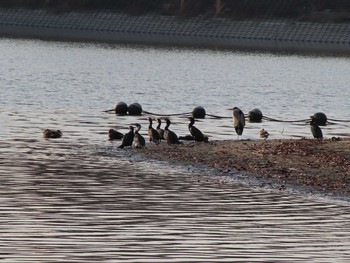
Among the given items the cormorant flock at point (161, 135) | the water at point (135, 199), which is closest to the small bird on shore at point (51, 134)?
the cormorant flock at point (161, 135)

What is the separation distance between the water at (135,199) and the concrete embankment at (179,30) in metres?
47.6

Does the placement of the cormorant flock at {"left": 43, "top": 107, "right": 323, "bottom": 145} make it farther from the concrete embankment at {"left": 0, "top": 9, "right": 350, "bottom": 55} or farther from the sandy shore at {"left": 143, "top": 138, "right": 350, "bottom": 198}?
the concrete embankment at {"left": 0, "top": 9, "right": 350, "bottom": 55}

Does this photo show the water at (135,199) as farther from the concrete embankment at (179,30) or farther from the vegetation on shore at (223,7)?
the vegetation on shore at (223,7)

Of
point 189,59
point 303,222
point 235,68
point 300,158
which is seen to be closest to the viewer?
point 303,222

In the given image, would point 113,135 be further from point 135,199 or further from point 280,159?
point 135,199

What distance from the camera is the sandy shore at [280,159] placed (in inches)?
1121

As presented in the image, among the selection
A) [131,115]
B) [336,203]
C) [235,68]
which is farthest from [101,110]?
[235,68]

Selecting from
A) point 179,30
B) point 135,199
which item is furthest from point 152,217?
point 179,30

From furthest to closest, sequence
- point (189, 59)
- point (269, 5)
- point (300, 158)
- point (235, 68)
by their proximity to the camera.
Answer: point (269, 5), point (189, 59), point (235, 68), point (300, 158)

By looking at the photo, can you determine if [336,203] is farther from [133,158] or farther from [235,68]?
[235,68]

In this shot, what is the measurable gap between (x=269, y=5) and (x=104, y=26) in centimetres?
1534

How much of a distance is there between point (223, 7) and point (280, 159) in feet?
297

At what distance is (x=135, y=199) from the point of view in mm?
25594

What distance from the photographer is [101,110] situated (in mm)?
51062
